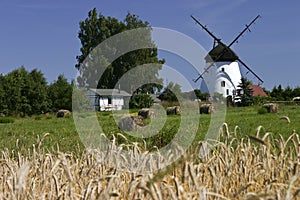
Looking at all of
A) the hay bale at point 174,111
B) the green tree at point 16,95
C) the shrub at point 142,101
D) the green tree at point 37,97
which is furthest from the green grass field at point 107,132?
→ the green tree at point 37,97

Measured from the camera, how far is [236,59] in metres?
60.2

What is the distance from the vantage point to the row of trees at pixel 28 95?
6066 centimetres

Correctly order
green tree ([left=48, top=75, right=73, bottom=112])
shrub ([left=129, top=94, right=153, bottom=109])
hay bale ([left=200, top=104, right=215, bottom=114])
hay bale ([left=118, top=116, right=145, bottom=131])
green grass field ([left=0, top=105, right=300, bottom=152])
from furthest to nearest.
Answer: green tree ([left=48, top=75, right=73, bottom=112])
shrub ([left=129, top=94, right=153, bottom=109])
hay bale ([left=200, top=104, right=215, bottom=114])
hay bale ([left=118, top=116, right=145, bottom=131])
green grass field ([left=0, top=105, right=300, bottom=152])

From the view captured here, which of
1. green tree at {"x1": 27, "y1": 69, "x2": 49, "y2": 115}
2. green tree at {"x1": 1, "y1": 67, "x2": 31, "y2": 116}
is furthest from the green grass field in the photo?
green tree at {"x1": 27, "y1": 69, "x2": 49, "y2": 115}

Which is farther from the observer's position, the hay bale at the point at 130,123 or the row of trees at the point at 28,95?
the row of trees at the point at 28,95

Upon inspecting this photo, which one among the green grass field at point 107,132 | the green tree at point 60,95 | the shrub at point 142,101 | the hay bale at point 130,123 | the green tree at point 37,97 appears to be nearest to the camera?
the green grass field at point 107,132

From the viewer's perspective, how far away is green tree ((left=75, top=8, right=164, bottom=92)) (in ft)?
191

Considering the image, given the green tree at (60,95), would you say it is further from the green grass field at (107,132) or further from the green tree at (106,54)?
the green grass field at (107,132)

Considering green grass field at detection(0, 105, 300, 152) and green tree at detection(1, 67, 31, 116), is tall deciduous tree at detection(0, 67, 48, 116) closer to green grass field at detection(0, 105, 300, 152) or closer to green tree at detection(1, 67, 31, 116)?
green tree at detection(1, 67, 31, 116)

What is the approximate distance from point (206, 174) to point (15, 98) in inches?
2307

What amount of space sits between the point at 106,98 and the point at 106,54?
7211 millimetres

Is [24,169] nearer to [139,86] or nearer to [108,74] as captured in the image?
[139,86]

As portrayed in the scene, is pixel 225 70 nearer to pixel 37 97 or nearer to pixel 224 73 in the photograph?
pixel 224 73

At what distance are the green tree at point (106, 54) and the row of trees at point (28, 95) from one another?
16.6ft
